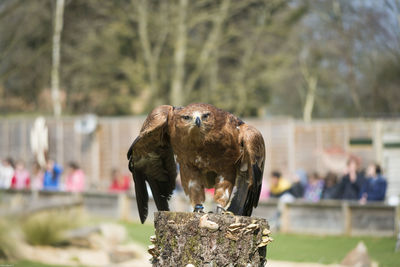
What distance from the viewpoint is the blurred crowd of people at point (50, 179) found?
54.4ft

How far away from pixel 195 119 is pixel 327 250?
15.9 feet

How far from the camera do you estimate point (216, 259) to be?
16.2 ft

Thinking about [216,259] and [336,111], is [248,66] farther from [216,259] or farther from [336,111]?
[216,259]

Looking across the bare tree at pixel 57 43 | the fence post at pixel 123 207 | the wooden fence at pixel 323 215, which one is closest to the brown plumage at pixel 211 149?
the wooden fence at pixel 323 215

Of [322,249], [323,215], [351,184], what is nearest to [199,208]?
[322,249]

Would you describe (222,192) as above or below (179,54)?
below

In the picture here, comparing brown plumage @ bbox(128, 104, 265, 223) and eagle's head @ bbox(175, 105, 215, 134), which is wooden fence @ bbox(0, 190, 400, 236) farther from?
eagle's head @ bbox(175, 105, 215, 134)

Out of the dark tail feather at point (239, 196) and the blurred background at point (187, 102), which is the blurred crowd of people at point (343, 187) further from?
the dark tail feather at point (239, 196)

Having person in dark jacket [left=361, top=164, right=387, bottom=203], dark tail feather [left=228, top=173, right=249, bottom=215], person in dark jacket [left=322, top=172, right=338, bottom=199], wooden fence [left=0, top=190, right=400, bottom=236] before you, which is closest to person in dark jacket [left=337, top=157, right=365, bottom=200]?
person in dark jacket [left=322, top=172, right=338, bottom=199]

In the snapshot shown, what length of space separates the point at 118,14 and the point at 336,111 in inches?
507

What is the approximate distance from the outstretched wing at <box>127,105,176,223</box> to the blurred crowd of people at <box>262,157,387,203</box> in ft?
23.3

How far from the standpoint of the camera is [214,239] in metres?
4.95

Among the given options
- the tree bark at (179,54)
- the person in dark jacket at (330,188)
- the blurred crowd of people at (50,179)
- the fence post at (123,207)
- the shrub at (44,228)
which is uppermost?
the tree bark at (179,54)

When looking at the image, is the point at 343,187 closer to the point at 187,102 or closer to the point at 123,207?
the point at 123,207
